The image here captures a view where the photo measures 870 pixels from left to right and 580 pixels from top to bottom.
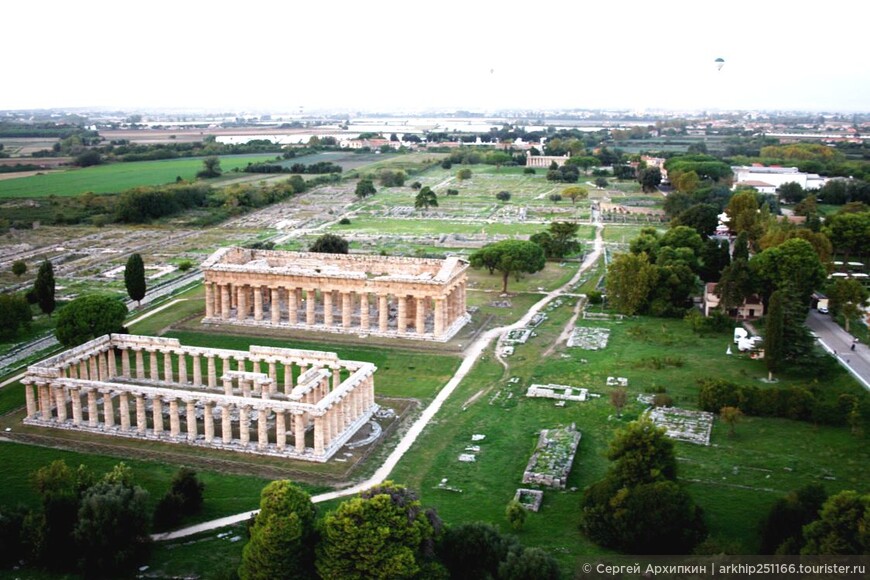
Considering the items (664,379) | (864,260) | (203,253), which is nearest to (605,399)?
(664,379)

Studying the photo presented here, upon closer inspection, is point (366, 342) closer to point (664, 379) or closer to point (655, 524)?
point (664, 379)

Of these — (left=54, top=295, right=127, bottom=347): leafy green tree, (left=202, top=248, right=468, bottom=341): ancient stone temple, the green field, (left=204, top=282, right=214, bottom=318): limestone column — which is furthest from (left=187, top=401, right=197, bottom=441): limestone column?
the green field

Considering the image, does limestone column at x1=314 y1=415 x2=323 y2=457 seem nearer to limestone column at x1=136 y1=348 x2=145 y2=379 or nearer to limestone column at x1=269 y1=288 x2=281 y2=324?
limestone column at x1=136 y1=348 x2=145 y2=379

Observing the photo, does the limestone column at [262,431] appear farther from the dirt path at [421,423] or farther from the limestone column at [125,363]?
the limestone column at [125,363]

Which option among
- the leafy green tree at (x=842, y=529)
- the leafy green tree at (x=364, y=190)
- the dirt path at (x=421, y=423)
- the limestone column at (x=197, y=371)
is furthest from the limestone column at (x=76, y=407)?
the leafy green tree at (x=364, y=190)

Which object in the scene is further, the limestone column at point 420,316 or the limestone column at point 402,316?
the limestone column at point 402,316
